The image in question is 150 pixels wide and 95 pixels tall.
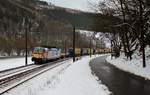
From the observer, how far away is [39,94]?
18.7 metres

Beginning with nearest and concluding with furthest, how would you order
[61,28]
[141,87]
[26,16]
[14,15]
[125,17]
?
[141,87]
[125,17]
[14,15]
[26,16]
[61,28]

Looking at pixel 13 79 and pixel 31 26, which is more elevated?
pixel 31 26

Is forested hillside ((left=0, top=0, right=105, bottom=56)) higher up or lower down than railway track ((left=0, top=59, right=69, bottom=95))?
higher up

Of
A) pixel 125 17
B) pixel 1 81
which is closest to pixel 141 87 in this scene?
pixel 1 81

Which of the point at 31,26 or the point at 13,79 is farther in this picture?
the point at 31,26

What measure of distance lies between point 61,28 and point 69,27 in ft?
35.5

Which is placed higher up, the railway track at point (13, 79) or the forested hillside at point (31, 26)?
the forested hillside at point (31, 26)

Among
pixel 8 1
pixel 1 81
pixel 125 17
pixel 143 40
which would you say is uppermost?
pixel 8 1

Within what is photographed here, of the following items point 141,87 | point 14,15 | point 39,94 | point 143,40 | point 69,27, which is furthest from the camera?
point 69,27

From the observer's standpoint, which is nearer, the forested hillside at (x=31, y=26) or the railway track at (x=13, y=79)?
the railway track at (x=13, y=79)

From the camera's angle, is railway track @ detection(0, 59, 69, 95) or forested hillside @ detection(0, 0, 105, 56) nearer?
railway track @ detection(0, 59, 69, 95)

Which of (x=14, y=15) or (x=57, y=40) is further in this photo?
(x=57, y=40)

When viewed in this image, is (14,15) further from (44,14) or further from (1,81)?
(1,81)

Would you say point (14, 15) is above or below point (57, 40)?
above
